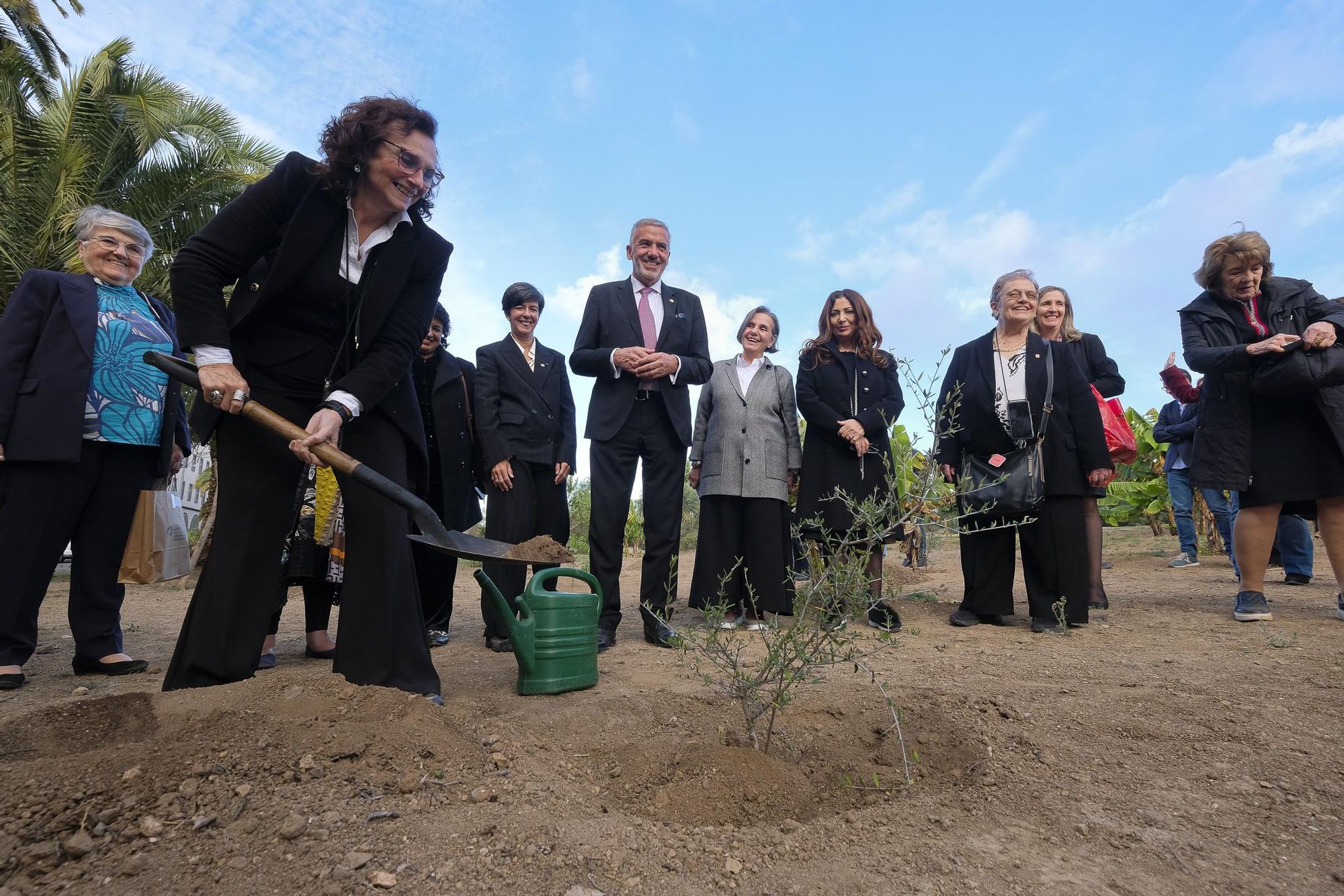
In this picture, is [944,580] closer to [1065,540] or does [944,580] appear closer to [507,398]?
[1065,540]

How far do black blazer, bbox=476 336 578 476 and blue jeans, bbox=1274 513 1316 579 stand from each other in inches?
214

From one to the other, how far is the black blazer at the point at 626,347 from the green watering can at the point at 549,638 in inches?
49.9

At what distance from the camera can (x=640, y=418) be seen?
13.9 feet

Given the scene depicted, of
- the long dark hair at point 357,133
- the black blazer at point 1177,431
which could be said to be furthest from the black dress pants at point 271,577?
the black blazer at point 1177,431

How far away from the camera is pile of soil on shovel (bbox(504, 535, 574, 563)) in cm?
282

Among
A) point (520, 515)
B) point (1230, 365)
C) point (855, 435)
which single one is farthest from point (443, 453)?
point (1230, 365)

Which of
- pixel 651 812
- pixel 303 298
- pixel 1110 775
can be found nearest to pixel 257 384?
pixel 303 298

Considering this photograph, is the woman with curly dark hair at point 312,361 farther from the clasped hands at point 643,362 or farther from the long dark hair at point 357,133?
the clasped hands at point 643,362

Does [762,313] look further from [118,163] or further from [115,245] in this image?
[118,163]

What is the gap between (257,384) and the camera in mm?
2594

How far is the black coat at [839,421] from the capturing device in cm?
479

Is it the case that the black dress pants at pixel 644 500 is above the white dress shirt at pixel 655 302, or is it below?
below

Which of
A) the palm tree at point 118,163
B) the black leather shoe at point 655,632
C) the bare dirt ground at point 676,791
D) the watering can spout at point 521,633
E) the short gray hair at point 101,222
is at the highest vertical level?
the palm tree at point 118,163

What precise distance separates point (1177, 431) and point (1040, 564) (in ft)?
12.0
